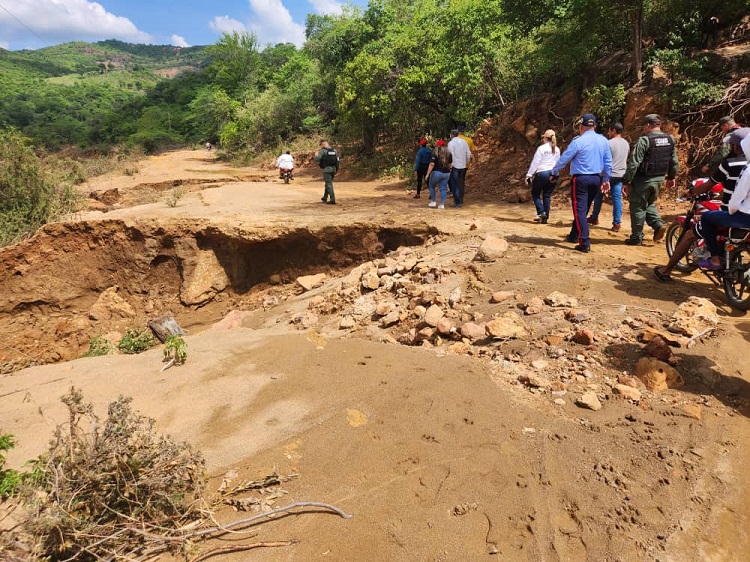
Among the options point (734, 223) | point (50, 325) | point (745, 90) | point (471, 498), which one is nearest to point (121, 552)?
point (471, 498)

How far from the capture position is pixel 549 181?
6.77 meters

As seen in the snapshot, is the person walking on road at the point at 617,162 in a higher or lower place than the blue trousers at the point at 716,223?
higher

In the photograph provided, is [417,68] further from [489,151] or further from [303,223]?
[303,223]

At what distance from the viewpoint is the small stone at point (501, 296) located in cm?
457

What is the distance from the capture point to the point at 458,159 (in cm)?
834

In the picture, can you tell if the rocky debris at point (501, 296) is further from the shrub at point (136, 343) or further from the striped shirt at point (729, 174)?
the shrub at point (136, 343)

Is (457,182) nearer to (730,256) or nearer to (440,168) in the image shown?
(440,168)

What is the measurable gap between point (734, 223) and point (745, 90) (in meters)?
5.62

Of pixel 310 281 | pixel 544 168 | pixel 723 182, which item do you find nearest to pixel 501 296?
pixel 723 182

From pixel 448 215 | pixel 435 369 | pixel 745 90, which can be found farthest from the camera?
pixel 448 215

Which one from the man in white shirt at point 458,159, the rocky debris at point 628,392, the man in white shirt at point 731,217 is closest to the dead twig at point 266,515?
the rocky debris at point 628,392

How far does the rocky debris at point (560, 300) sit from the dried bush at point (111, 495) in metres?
3.29

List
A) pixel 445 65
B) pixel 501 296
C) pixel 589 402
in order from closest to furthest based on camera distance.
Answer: pixel 589 402 → pixel 501 296 → pixel 445 65

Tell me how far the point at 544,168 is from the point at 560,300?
327 cm
